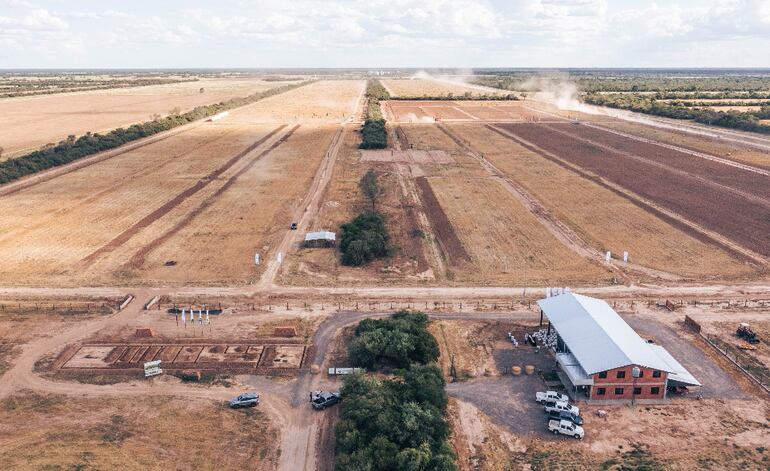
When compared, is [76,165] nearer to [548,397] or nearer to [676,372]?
[548,397]

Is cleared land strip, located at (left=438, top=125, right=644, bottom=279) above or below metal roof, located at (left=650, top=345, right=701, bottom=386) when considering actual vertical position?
above

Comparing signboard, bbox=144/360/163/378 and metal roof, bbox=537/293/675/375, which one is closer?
metal roof, bbox=537/293/675/375

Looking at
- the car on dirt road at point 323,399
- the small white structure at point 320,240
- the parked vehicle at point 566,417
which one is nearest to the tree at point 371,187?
the small white structure at point 320,240

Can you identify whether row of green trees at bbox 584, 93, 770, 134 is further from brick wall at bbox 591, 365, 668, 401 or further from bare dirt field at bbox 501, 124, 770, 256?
brick wall at bbox 591, 365, 668, 401

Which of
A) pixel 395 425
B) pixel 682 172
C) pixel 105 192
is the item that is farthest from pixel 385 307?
pixel 682 172

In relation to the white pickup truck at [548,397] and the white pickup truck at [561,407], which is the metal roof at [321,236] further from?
the white pickup truck at [561,407]

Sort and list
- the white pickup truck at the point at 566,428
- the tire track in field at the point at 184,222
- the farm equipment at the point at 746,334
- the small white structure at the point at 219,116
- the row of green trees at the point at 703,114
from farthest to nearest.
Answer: the small white structure at the point at 219,116 < the row of green trees at the point at 703,114 < the tire track in field at the point at 184,222 < the farm equipment at the point at 746,334 < the white pickup truck at the point at 566,428

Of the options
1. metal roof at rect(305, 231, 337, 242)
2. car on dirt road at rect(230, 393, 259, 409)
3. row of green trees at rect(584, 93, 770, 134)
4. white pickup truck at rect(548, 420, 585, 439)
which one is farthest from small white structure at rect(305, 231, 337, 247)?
row of green trees at rect(584, 93, 770, 134)
